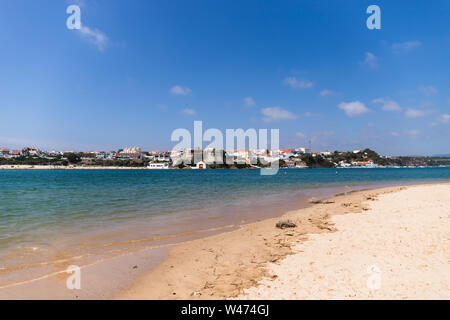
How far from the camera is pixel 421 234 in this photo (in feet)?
24.4

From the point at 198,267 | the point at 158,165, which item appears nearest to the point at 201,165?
the point at 158,165

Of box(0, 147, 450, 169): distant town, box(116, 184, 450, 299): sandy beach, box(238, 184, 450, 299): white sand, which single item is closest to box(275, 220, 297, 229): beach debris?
box(116, 184, 450, 299): sandy beach

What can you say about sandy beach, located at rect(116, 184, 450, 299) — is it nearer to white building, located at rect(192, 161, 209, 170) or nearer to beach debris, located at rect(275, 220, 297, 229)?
beach debris, located at rect(275, 220, 297, 229)

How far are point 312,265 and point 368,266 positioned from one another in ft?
3.76

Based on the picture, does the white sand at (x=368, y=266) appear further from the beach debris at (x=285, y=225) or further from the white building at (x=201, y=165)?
the white building at (x=201, y=165)

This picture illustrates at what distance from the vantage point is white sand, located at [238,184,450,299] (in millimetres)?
4098

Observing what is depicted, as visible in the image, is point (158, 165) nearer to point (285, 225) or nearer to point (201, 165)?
point (201, 165)

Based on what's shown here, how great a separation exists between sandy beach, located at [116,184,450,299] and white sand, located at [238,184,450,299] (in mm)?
14

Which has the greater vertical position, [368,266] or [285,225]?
[368,266]

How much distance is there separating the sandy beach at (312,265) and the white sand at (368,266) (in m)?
0.01

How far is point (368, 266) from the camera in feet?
17.1
